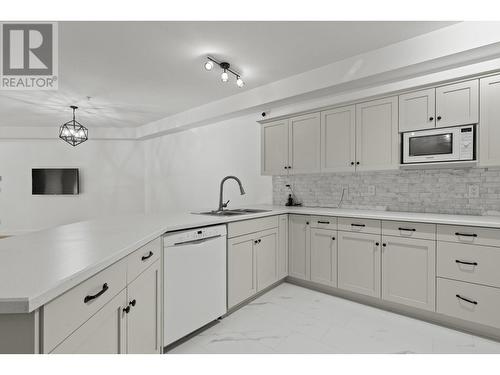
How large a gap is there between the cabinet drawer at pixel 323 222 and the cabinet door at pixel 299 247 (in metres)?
0.09

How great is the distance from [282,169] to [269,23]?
5.86 ft

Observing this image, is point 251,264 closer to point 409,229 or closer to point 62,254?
point 409,229

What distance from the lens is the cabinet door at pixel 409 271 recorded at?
7.47 ft

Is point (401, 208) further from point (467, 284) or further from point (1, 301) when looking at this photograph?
point (1, 301)

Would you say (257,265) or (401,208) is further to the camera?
(401,208)

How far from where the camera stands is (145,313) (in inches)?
60.9

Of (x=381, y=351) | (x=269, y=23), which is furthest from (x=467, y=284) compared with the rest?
(x=269, y=23)

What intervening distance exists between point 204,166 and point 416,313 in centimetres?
401

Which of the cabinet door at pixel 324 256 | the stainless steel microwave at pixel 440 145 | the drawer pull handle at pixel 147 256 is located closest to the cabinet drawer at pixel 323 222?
the cabinet door at pixel 324 256

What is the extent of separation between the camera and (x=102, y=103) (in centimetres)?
450

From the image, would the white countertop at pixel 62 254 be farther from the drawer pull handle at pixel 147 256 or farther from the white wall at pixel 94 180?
the white wall at pixel 94 180

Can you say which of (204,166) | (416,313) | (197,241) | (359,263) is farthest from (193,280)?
(204,166)

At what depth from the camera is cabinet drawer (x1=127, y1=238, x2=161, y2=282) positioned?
54.0 inches

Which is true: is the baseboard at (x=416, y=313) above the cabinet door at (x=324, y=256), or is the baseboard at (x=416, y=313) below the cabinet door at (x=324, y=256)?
below
